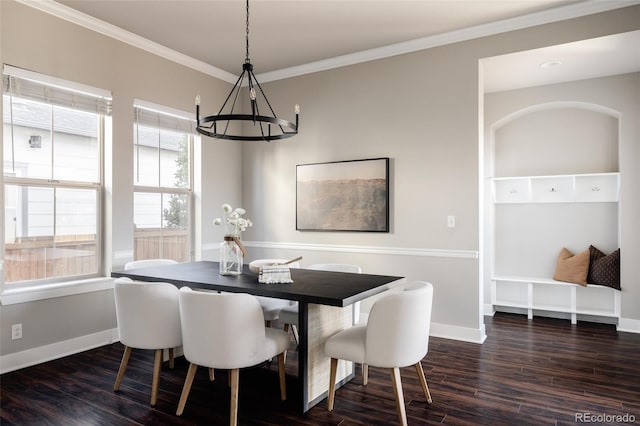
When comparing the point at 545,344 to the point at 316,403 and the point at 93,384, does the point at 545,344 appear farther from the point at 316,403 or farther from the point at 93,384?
the point at 93,384

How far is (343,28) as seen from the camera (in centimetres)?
404

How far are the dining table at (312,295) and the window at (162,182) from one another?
4.19 feet

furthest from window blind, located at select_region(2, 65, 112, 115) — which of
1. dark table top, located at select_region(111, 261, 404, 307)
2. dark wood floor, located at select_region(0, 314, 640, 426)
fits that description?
dark wood floor, located at select_region(0, 314, 640, 426)

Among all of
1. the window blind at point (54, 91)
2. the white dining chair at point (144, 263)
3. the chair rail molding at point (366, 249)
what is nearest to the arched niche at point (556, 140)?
the chair rail molding at point (366, 249)

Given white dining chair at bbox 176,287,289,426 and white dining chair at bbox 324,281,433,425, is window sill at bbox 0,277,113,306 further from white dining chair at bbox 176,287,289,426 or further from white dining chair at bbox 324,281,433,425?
white dining chair at bbox 324,281,433,425

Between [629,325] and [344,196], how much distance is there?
336cm

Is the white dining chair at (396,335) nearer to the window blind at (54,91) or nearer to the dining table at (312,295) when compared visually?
the dining table at (312,295)

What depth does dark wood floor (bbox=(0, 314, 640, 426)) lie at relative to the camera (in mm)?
2541

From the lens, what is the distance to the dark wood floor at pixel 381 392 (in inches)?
100

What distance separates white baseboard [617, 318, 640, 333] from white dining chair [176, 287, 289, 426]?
4152 millimetres

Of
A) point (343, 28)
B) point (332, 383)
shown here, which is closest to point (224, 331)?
point (332, 383)

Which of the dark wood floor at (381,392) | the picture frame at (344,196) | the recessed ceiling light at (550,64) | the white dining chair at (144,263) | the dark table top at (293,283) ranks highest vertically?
the recessed ceiling light at (550,64)

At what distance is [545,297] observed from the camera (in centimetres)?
507

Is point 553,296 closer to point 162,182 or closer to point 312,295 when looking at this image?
point 312,295
